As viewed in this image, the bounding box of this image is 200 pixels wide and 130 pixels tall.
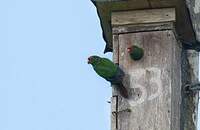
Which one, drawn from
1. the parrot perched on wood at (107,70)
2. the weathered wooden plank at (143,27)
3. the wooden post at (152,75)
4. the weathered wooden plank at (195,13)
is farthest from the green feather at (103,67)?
the weathered wooden plank at (195,13)

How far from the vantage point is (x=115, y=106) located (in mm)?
5402

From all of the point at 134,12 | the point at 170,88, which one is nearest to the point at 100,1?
the point at 134,12

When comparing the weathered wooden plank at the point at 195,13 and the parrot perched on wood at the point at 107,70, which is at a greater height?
the weathered wooden plank at the point at 195,13

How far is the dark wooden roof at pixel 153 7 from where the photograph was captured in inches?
214

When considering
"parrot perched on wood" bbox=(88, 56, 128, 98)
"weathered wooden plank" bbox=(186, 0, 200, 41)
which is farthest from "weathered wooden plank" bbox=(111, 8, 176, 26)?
"parrot perched on wood" bbox=(88, 56, 128, 98)

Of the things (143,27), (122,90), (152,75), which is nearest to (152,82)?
(152,75)

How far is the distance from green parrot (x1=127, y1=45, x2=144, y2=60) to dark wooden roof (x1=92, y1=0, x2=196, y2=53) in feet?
0.62

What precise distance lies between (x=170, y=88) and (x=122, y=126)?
274mm

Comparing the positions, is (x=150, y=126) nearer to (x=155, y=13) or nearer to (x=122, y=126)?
(x=122, y=126)

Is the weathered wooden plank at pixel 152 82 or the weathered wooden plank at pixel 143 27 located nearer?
the weathered wooden plank at pixel 152 82

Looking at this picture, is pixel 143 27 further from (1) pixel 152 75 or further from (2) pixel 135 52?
(1) pixel 152 75

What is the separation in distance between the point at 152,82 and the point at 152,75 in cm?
4

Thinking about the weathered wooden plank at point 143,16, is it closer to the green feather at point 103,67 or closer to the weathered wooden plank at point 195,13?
the weathered wooden plank at point 195,13

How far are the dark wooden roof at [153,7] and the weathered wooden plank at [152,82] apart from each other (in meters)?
0.09
